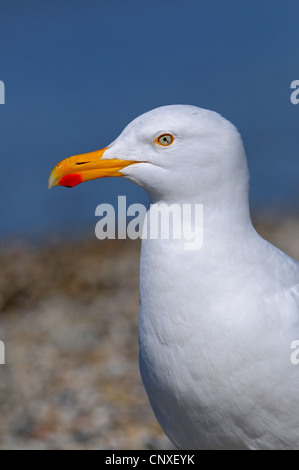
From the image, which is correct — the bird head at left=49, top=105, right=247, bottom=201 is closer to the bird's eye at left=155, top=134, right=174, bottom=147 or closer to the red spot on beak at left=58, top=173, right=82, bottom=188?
the bird's eye at left=155, top=134, right=174, bottom=147

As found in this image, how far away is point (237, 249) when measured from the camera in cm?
350

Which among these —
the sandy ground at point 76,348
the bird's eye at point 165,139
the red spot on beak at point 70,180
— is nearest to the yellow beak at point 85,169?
the red spot on beak at point 70,180

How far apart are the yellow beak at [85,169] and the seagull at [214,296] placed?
0.02 meters

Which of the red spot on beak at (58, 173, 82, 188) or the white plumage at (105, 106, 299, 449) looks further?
the red spot on beak at (58, 173, 82, 188)

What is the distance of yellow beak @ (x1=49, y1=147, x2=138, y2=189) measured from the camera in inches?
142

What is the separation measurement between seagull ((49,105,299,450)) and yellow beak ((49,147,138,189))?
16 mm

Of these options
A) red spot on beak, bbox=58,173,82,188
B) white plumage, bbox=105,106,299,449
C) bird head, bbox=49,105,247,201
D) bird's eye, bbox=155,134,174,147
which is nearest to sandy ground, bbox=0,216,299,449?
white plumage, bbox=105,106,299,449

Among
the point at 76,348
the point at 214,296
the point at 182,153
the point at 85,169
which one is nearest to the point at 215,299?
the point at 214,296

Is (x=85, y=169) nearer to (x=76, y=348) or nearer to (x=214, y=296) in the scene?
(x=214, y=296)

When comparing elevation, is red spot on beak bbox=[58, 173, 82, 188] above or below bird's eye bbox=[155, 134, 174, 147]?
below

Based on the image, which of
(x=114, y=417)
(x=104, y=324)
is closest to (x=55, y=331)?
(x=104, y=324)

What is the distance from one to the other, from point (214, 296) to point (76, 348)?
14.0ft

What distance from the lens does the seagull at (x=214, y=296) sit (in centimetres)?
343
